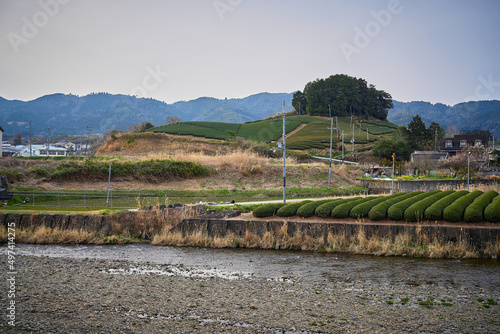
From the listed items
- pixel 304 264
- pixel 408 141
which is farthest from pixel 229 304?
pixel 408 141

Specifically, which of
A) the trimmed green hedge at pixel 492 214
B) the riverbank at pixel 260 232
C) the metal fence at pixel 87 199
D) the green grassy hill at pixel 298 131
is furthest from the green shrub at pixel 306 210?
the green grassy hill at pixel 298 131

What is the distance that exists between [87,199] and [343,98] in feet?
363

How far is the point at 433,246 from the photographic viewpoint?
66.8 feet

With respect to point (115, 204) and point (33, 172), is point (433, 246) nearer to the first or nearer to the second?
point (115, 204)

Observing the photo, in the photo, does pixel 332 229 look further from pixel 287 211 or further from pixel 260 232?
pixel 260 232

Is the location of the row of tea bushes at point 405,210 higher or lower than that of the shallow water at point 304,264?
higher

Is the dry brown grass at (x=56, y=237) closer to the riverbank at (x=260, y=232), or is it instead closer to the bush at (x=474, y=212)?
the riverbank at (x=260, y=232)

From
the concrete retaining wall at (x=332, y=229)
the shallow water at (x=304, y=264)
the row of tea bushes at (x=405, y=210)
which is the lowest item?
the shallow water at (x=304, y=264)

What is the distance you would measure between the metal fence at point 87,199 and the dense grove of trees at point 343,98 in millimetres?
102937

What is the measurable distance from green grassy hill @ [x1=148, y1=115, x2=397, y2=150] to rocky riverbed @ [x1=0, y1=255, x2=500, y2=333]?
76.9 metres

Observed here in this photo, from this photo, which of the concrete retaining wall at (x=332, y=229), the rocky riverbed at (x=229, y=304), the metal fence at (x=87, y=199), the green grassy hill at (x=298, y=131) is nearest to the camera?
the rocky riverbed at (x=229, y=304)

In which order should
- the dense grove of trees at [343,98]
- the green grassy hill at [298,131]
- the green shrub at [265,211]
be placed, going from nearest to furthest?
the green shrub at [265,211]
the green grassy hill at [298,131]
the dense grove of trees at [343,98]

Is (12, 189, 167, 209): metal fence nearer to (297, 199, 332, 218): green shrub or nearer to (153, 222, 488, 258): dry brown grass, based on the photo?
(153, 222, 488, 258): dry brown grass

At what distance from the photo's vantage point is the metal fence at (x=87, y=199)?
33.1m
